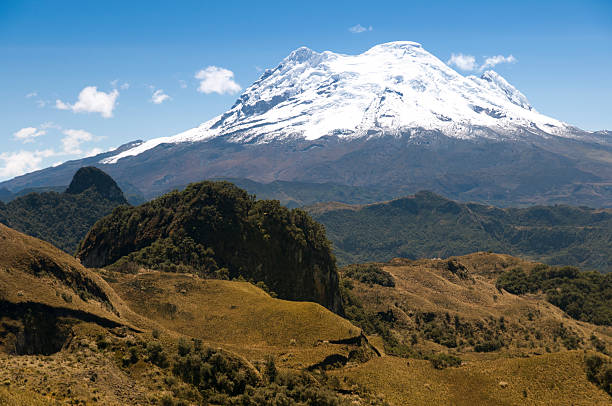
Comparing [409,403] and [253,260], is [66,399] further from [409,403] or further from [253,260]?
[253,260]

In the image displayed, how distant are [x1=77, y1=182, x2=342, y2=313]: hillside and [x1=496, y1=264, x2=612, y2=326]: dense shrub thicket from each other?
50.2m

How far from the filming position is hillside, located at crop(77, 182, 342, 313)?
7206 centimetres

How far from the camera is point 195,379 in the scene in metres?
31.7

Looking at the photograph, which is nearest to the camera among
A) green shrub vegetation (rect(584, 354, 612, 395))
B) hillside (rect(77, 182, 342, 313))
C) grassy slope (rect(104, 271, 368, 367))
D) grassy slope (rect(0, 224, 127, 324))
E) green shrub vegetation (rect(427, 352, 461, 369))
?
grassy slope (rect(0, 224, 127, 324))

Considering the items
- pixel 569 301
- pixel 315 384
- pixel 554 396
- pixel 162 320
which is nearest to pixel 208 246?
pixel 162 320

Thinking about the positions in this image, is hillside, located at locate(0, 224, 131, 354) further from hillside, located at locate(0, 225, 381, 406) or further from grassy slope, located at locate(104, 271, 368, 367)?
grassy slope, located at locate(104, 271, 368, 367)

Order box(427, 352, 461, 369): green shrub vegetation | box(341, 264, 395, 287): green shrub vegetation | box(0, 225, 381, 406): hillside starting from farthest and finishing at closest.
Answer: box(341, 264, 395, 287): green shrub vegetation, box(427, 352, 461, 369): green shrub vegetation, box(0, 225, 381, 406): hillside

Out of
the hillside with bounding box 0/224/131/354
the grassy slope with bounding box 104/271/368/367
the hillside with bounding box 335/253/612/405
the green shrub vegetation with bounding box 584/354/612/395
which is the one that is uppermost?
the hillside with bounding box 0/224/131/354

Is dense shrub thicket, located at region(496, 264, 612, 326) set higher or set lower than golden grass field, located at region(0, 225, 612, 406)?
lower

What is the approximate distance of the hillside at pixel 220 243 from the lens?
236 feet

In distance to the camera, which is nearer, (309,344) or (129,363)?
(129,363)

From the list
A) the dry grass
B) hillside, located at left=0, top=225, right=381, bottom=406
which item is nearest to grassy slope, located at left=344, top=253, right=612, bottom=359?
the dry grass

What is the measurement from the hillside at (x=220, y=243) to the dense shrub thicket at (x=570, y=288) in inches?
1977

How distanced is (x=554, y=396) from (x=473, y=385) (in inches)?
205
